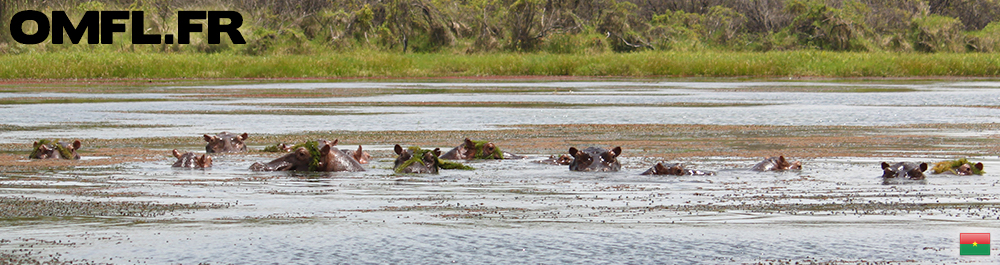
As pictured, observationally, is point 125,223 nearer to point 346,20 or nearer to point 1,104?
point 1,104

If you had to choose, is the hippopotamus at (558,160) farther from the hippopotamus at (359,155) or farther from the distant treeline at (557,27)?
the distant treeline at (557,27)

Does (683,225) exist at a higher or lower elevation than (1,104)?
higher

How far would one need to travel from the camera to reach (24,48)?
48.4 meters

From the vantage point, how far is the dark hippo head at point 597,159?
1130 cm

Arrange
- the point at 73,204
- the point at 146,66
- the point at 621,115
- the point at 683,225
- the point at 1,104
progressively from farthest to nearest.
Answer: the point at 146,66
the point at 1,104
the point at 621,115
the point at 73,204
the point at 683,225

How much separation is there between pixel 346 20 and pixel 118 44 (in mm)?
10379

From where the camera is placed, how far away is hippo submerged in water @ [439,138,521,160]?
41.9ft

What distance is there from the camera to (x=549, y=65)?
45531mm

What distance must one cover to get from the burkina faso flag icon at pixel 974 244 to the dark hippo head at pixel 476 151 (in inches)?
249

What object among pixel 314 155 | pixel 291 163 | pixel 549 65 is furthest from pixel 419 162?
pixel 549 65

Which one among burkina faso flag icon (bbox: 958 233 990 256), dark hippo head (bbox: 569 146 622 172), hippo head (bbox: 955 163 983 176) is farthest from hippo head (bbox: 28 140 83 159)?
burkina faso flag icon (bbox: 958 233 990 256)

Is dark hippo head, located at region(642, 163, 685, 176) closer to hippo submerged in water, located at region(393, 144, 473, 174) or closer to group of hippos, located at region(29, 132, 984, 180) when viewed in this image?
group of hippos, located at region(29, 132, 984, 180)

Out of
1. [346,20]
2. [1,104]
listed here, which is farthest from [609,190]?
[346,20]

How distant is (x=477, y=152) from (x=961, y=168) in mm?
4707
